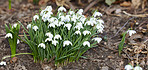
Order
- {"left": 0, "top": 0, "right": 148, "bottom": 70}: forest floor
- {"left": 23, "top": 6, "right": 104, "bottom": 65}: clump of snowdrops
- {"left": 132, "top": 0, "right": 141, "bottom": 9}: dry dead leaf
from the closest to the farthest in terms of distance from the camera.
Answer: {"left": 23, "top": 6, "right": 104, "bottom": 65}: clump of snowdrops → {"left": 0, "top": 0, "right": 148, "bottom": 70}: forest floor → {"left": 132, "top": 0, "right": 141, "bottom": 9}: dry dead leaf

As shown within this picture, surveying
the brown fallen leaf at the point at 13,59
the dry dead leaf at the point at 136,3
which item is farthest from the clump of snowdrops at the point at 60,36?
the dry dead leaf at the point at 136,3

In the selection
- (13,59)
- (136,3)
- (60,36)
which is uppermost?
(136,3)

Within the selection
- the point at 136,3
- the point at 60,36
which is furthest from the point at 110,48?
the point at 136,3

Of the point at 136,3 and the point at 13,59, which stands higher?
the point at 136,3

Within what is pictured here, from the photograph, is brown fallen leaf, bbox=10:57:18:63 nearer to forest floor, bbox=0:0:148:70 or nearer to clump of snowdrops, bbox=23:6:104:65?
forest floor, bbox=0:0:148:70

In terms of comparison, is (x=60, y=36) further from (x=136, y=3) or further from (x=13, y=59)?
(x=136, y=3)

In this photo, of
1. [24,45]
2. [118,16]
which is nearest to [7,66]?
[24,45]

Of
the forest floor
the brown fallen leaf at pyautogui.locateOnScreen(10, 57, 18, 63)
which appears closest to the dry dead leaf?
the forest floor

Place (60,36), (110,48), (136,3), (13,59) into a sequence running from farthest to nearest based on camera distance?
(136,3)
(110,48)
(13,59)
(60,36)
